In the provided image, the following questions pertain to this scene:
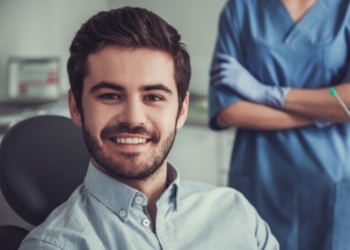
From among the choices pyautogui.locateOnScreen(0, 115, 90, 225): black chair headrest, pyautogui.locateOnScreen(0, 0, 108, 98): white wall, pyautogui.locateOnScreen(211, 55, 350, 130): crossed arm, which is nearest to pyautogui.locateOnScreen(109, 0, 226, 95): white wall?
pyautogui.locateOnScreen(0, 0, 108, 98): white wall

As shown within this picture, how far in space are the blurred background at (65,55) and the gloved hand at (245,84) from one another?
106 centimetres

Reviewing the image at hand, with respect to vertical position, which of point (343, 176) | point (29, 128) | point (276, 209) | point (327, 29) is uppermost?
point (327, 29)

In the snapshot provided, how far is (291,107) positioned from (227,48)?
24 cm

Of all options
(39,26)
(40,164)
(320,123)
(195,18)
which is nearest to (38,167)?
(40,164)

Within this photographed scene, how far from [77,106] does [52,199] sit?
21cm

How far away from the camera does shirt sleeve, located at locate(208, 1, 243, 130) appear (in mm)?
1418

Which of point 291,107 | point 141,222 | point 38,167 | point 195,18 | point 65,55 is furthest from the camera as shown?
point 65,55

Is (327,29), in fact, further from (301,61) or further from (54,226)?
(54,226)

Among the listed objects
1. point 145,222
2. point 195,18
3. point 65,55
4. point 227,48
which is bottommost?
point 65,55

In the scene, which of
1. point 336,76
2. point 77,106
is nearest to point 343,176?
point 336,76

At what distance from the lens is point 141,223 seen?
3.24 ft

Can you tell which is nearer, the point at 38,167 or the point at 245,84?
the point at 38,167

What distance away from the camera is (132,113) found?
0.93 metres

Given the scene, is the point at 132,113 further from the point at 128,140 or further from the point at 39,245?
the point at 39,245
